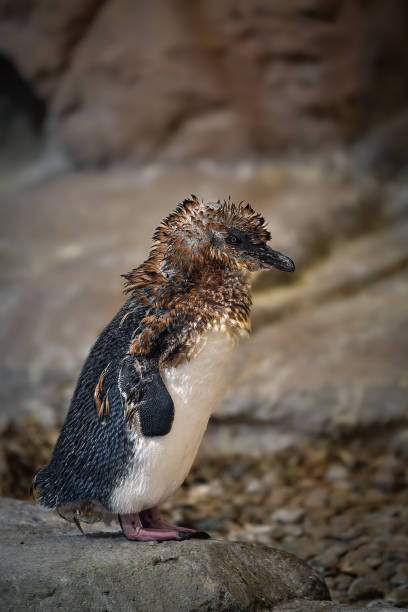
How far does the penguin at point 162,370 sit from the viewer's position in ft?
4.75

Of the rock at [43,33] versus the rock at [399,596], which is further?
the rock at [43,33]

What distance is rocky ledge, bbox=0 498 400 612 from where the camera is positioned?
1329mm

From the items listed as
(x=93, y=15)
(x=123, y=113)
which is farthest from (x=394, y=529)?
(x=93, y=15)

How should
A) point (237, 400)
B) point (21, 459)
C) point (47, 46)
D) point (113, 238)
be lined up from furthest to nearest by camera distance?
point (47, 46)
point (113, 238)
point (237, 400)
point (21, 459)

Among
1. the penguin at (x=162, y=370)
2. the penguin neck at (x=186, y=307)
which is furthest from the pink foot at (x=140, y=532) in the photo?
the penguin neck at (x=186, y=307)

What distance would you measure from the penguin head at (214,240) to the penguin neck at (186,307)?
2 cm

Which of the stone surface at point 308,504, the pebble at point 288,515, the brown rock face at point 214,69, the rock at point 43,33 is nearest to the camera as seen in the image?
the stone surface at point 308,504

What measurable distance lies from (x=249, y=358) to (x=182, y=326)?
150 cm

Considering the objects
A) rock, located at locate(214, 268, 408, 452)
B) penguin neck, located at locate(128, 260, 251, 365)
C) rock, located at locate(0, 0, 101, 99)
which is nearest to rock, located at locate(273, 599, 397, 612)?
penguin neck, located at locate(128, 260, 251, 365)

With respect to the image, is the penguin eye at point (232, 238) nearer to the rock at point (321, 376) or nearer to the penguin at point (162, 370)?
the penguin at point (162, 370)

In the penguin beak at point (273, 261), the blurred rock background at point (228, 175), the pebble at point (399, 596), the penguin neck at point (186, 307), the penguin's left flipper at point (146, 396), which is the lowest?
the pebble at point (399, 596)

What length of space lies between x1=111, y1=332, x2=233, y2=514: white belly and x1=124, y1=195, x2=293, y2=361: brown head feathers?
37mm

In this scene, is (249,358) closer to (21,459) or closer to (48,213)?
(21,459)

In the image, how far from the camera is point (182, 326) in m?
1.47
